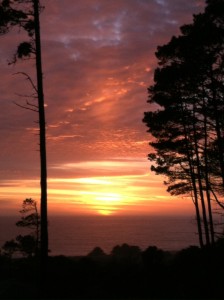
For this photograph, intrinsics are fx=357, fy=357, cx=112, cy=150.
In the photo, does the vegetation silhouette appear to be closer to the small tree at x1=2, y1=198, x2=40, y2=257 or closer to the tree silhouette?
the tree silhouette

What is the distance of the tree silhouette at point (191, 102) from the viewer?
14422 mm

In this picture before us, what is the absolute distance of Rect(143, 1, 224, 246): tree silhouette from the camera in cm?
1442

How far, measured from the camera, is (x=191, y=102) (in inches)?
657

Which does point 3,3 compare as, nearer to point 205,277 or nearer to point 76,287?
point 76,287

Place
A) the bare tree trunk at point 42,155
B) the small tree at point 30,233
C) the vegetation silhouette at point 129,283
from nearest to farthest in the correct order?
the bare tree trunk at point 42,155, the vegetation silhouette at point 129,283, the small tree at point 30,233

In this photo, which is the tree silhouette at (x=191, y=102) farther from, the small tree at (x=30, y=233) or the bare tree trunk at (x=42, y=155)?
the small tree at (x=30, y=233)

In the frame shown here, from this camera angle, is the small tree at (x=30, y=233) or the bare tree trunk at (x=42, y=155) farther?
the small tree at (x=30, y=233)

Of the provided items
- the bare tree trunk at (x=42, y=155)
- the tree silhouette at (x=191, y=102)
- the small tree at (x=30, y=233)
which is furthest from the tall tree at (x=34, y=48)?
the small tree at (x=30, y=233)

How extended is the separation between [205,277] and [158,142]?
387 inches

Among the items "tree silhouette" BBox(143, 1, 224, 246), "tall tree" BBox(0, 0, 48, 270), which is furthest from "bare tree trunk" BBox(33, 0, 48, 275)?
"tree silhouette" BBox(143, 1, 224, 246)

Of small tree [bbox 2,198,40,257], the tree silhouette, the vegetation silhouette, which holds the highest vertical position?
the tree silhouette

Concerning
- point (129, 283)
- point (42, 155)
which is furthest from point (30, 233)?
point (42, 155)

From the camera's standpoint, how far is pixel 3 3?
13055 millimetres

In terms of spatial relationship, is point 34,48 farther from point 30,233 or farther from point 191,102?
point 30,233
